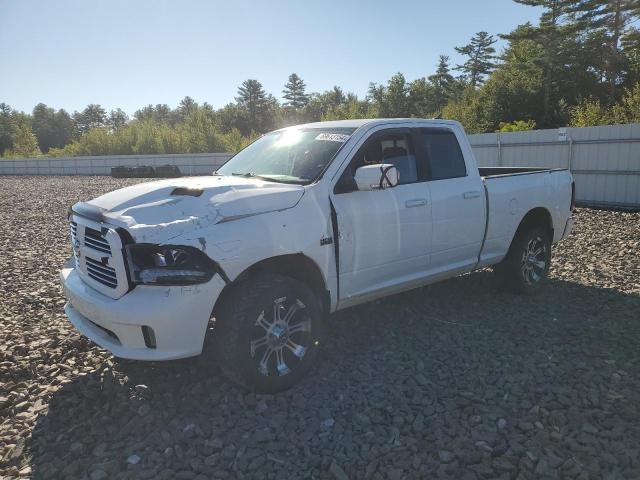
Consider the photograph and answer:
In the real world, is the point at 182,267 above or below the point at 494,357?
above

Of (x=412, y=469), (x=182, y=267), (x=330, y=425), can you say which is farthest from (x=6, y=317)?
(x=412, y=469)

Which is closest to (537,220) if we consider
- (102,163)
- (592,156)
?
(592,156)

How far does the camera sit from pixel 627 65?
133 ft

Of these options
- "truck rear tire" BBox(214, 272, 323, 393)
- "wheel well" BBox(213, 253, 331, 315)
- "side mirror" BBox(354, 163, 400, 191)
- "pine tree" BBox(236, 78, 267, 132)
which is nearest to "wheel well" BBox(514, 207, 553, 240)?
"side mirror" BBox(354, 163, 400, 191)

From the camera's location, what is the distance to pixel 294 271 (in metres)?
3.70

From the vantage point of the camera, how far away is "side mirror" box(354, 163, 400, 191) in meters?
3.74

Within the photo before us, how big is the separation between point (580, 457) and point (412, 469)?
99cm

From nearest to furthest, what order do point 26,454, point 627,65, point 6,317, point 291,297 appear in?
1. point 26,454
2. point 291,297
3. point 6,317
4. point 627,65

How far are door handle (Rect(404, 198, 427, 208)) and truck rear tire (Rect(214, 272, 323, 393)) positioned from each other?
1.20 meters

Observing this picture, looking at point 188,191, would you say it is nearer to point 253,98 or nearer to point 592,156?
point 592,156

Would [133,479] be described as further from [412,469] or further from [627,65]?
[627,65]

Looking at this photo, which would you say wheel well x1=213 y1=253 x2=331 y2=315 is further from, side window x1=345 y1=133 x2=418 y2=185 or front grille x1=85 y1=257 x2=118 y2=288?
side window x1=345 y1=133 x2=418 y2=185

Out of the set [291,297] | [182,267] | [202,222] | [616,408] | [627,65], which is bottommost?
[616,408]

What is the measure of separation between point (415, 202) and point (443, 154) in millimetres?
837
